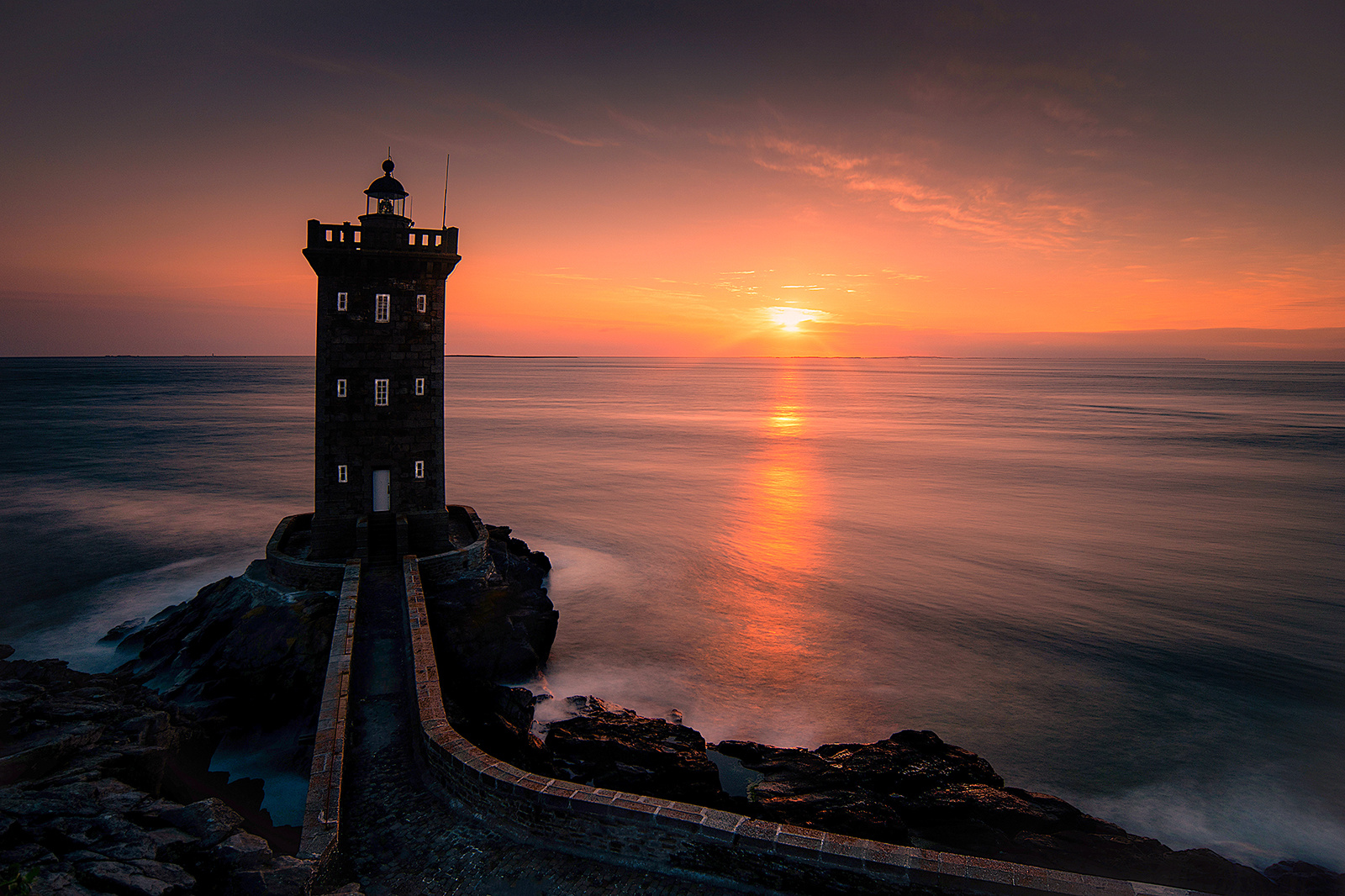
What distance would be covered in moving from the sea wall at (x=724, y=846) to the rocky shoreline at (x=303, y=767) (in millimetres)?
2328

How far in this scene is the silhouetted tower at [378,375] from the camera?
16.9m

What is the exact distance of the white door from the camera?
1756 centimetres

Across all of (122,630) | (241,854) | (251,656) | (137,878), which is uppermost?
(137,878)

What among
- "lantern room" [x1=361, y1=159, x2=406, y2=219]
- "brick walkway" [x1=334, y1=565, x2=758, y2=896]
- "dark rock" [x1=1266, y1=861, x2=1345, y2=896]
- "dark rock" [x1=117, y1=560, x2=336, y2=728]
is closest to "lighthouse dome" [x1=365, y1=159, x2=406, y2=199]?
"lantern room" [x1=361, y1=159, x2=406, y2=219]

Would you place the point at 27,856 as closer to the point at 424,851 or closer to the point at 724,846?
the point at 424,851

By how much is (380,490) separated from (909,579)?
62.7ft

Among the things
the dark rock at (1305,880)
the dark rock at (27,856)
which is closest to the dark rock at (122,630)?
the dark rock at (27,856)

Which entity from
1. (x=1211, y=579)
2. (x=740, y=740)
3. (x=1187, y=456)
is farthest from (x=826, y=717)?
(x=1187, y=456)

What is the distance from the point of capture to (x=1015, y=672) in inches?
739

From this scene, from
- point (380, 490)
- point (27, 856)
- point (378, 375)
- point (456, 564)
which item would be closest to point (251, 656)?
point (380, 490)

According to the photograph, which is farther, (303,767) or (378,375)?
(378,375)

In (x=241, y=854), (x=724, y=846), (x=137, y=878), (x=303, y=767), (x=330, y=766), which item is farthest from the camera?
(x=303, y=767)

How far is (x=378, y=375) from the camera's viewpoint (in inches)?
Answer: 679

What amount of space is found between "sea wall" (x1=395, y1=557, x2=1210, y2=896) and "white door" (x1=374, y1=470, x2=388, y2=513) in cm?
1008
